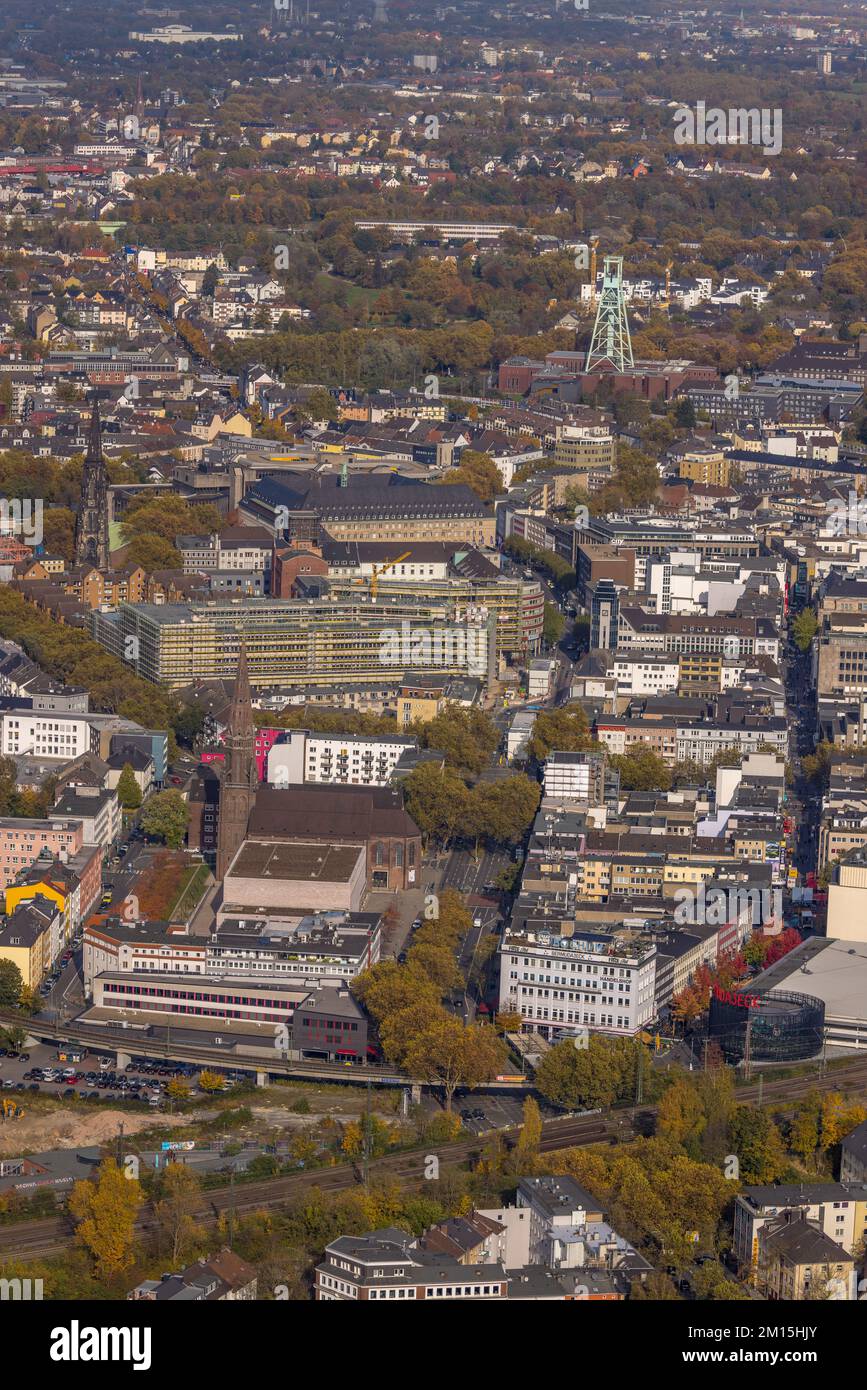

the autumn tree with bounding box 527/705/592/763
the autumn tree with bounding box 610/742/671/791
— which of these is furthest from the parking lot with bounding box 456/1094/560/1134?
the autumn tree with bounding box 527/705/592/763

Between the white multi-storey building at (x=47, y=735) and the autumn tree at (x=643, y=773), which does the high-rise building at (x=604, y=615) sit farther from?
the white multi-storey building at (x=47, y=735)

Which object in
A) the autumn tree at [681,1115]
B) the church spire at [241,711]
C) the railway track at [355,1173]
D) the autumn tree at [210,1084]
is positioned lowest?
the autumn tree at [210,1084]

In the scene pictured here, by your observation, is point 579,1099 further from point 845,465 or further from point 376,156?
point 376,156

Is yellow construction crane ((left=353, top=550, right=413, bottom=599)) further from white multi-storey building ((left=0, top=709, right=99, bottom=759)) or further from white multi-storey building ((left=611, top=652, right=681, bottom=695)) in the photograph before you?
white multi-storey building ((left=0, top=709, right=99, bottom=759))

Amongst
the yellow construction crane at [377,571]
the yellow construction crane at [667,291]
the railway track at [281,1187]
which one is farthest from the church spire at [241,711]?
the yellow construction crane at [667,291]

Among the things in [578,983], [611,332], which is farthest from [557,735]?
[611,332]
